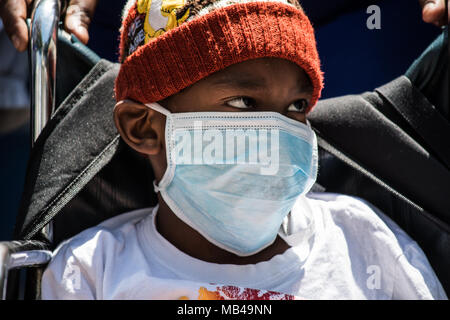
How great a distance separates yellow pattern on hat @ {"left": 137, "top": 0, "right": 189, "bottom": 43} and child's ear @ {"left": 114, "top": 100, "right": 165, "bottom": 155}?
21 cm

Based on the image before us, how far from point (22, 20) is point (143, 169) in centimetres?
67

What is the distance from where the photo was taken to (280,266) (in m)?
1.48

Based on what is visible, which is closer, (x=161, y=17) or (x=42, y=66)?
(x=161, y=17)

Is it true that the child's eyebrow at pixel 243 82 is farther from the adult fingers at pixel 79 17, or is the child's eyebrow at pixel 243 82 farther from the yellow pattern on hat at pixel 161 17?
the adult fingers at pixel 79 17

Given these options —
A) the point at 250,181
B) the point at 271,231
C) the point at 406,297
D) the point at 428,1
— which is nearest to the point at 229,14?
the point at 250,181

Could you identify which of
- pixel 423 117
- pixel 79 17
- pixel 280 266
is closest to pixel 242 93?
pixel 280 266

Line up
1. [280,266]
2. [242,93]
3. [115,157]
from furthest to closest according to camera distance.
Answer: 1. [115,157]
2. [280,266]
3. [242,93]

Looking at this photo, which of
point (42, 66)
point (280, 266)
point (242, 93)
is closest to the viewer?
point (242, 93)

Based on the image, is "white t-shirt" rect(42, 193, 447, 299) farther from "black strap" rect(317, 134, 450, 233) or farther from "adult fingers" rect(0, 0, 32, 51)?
"adult fingers" rect(0, 0, 32, 51)

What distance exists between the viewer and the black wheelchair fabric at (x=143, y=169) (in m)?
1.56

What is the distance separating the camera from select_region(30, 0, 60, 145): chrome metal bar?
5.25 ft

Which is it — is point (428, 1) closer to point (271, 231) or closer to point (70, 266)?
point (271, 231)

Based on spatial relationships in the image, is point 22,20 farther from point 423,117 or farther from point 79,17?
point 423,117

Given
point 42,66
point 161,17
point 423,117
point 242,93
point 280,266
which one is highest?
point 161,17
